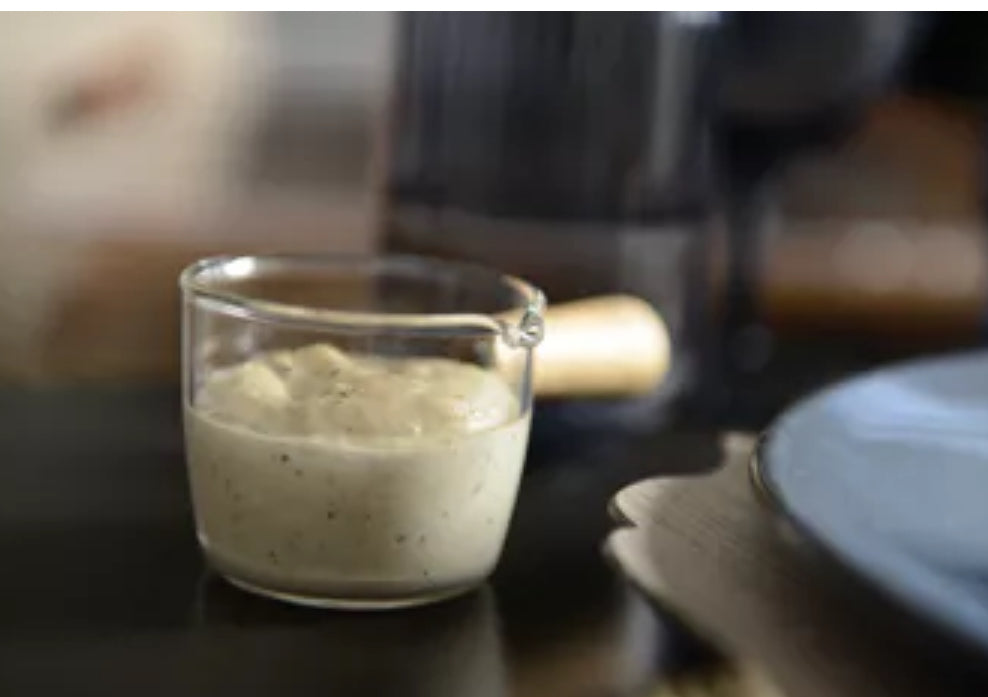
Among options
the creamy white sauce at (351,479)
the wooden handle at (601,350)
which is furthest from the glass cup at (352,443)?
the wooden handle at (601,350)

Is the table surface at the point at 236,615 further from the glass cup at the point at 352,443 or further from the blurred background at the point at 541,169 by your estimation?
the blurred background at the point at 541,169

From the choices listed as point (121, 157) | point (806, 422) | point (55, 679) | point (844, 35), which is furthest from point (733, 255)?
point (55, 679)

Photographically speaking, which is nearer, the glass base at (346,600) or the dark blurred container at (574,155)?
the glass base at (346,600)

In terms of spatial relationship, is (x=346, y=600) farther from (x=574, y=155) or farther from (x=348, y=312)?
(x=574, y=155)

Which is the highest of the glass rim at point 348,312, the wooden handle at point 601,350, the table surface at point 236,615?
the glass rim at point 348,312

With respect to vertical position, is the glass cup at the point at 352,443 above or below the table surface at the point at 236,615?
above

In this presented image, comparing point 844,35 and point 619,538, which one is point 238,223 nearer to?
point 844,35

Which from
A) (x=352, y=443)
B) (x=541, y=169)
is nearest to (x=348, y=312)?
(x=352, y=443)

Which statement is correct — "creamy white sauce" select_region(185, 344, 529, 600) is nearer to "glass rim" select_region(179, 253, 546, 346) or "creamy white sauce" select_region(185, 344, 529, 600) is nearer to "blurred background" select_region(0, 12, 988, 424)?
"glass rim" select_region(179, 253, 546, 346)
